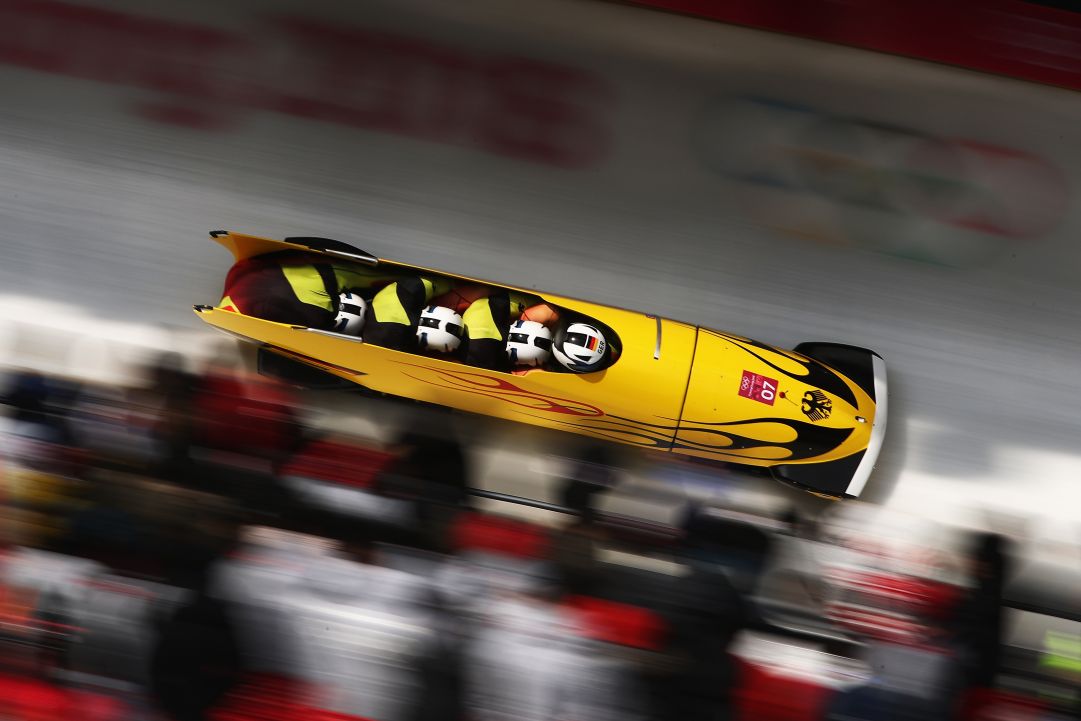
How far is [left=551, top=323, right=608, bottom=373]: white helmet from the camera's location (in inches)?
126

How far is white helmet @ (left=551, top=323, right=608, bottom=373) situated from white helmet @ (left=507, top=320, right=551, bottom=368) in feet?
0.21

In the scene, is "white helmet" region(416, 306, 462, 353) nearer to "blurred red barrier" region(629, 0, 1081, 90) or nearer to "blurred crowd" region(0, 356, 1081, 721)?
"blurred crowd" region(0, 356, 1081, 721)

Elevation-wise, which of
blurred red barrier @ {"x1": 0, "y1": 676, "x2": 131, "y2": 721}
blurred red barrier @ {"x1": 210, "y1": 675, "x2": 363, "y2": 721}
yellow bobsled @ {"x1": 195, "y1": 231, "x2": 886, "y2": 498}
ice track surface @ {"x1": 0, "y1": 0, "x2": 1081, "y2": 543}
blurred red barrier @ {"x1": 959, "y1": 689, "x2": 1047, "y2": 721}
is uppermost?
ice track surface @ {"x1": 0, "y1": 0, "x2": 1081, "y2": 543}

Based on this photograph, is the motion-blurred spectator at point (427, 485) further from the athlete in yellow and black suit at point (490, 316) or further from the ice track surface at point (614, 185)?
the ice track surface at point (614, 185)

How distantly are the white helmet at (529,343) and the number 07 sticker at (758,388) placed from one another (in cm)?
86

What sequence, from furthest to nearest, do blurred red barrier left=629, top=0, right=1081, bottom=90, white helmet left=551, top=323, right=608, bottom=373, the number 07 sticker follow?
blurred red barrier left=629, top=0, right=1081, bottom=90, the number 07 sticker, white helmet left=551, top=323, right=608, bottom=373

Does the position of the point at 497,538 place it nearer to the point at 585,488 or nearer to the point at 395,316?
the point at 585,488

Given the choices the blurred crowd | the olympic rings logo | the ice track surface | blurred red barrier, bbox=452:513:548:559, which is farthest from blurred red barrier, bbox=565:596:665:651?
the olympic rings logo

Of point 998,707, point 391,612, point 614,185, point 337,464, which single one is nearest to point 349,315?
point 337,464

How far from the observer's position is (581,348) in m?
3.20

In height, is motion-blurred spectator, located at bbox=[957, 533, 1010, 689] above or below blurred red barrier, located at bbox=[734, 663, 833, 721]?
above

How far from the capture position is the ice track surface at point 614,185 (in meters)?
3.90

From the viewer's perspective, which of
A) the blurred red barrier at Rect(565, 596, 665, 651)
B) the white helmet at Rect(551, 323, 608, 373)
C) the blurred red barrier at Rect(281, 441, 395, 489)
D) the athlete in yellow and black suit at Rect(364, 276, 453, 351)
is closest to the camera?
the blurred red barrier at Rect(565, 596, 665, 651)

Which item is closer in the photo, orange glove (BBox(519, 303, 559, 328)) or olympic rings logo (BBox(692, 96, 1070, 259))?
orange glove (BBox(519, 303, 559, 328))
